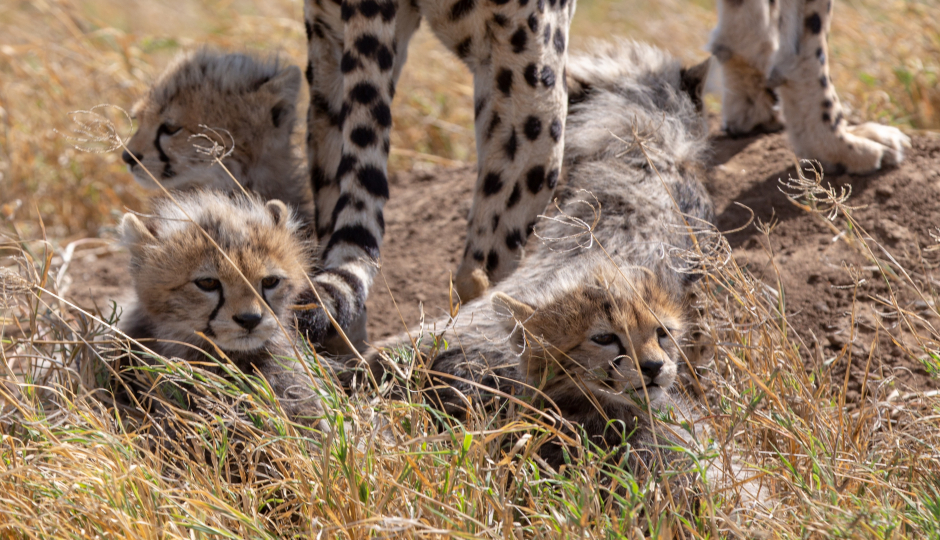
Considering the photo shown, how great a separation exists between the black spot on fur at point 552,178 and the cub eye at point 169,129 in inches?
47.2

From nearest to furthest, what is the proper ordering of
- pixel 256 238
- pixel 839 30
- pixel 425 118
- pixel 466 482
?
1. pixel 466 482
2. pixel 256 238
3. pixel 425 118
4. pixel 839 30

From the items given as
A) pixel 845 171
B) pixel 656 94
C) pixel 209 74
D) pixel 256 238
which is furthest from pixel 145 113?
pixel 845 171

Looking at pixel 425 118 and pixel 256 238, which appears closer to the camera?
pixel 256 238

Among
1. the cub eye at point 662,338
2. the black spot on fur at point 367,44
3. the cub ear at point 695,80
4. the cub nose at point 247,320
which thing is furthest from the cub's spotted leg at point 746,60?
the cub nose at point 247,320

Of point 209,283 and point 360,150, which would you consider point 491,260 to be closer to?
point 360,150

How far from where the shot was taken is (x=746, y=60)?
11.0ft

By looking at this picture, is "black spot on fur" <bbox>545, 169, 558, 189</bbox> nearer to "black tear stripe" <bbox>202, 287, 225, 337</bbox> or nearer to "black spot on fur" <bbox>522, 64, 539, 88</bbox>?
"black spot on fur" <bbox>522, 64, 539, 88</bbox>

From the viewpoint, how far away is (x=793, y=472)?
163 centimetres

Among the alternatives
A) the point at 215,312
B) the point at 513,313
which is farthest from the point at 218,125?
the point at 513,313

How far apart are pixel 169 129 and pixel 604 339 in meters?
1.66

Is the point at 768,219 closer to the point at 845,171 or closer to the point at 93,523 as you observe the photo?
the point at 845,171

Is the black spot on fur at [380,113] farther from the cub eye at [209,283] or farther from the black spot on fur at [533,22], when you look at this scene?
the cub eye at [209,283]

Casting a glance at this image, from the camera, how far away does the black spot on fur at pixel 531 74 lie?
2.49 meters

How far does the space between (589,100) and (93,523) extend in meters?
2.06
